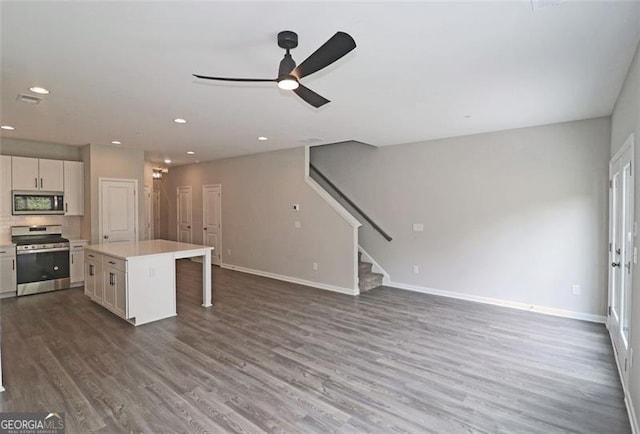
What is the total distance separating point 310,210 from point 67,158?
470cm

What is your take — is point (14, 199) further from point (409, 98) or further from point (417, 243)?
point (417, 243)

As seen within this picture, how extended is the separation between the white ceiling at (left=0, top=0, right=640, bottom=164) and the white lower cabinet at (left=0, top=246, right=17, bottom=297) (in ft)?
7.05

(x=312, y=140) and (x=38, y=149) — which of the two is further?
(x=38, y=149)

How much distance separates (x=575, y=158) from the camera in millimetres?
4469

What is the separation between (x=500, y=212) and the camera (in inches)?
200

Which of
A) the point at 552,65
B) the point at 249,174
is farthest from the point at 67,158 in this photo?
the point at 552,65

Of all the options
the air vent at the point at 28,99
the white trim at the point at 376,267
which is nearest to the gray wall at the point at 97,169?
the air vent at the point at 28,99

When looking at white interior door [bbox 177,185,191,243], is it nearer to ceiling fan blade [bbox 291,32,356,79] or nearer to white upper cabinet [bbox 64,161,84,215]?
white upper cabinet [bbox 64,161,84,215]

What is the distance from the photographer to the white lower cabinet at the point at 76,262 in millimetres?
6090

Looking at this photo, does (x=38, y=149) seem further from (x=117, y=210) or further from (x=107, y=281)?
(x=107, y=281)

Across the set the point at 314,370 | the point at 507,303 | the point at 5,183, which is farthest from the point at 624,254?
the point at 5,183

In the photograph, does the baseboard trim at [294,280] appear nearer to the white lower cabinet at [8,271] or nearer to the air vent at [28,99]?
the white lower cabinet at [8,271]

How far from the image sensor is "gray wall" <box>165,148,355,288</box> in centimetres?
610

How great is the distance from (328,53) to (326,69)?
34.3 inches
